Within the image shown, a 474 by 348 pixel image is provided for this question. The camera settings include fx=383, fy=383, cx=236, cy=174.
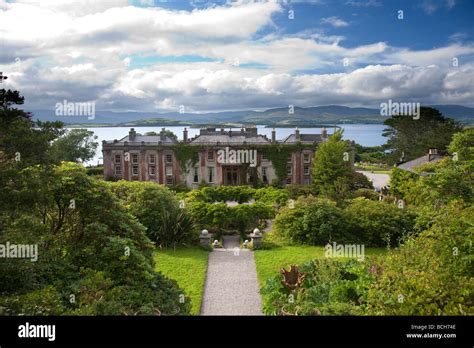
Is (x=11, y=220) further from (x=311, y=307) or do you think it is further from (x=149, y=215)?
(x=149, y=215)

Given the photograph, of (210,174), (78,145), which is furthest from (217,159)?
(78,145)

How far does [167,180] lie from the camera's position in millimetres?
31203

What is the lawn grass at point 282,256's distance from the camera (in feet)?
41.5

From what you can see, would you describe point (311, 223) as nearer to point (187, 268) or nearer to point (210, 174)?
point (187, 268)

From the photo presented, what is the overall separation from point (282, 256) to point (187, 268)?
364 centimetres

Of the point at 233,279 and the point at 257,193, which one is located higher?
the point at 257,193

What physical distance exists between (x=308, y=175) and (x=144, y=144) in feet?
44.2

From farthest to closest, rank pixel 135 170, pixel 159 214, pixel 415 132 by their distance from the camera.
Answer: pixel 415 132, pixel 135 170, pixel 159 214

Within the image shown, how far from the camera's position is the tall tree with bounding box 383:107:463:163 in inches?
1107

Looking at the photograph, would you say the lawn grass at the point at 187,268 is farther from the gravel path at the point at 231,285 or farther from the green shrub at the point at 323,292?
the green shrub at the point at 323,292

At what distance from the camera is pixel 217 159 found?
101 feet
